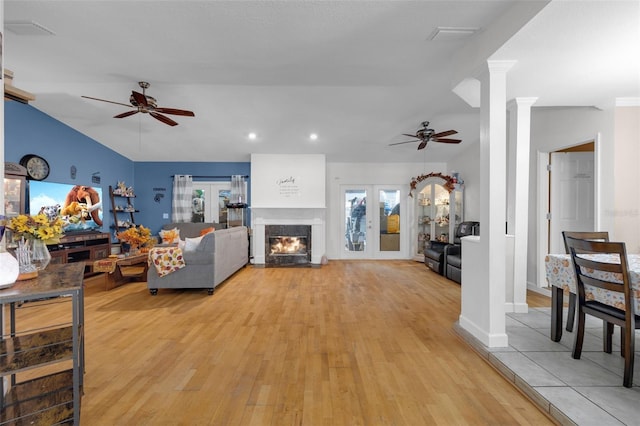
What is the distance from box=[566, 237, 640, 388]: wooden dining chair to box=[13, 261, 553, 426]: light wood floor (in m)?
0.72

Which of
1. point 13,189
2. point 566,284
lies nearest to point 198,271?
point 13,189

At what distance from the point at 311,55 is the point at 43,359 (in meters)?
3.11

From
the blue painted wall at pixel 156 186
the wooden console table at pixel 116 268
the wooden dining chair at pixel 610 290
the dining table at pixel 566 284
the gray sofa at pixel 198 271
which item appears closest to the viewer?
the wooden dining chair at pixel 610 290

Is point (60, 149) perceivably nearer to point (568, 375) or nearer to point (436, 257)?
point (436, 257)

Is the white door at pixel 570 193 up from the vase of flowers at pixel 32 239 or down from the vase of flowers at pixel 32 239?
up

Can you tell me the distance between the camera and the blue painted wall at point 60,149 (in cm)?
459

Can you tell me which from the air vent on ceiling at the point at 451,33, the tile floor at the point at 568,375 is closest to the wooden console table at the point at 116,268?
the tile floor at the point at 568,375

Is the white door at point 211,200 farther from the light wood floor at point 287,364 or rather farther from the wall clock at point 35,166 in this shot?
the light wood floor at point 287,364

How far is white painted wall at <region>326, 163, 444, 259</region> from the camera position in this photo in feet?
24.3

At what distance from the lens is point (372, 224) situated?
24.4 feet

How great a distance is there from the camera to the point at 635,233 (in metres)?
3.69

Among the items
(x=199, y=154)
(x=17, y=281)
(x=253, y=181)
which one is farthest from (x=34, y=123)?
(x=17, y=281)

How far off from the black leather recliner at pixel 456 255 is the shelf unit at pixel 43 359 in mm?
4991

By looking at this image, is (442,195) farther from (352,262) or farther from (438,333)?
(438,333)
